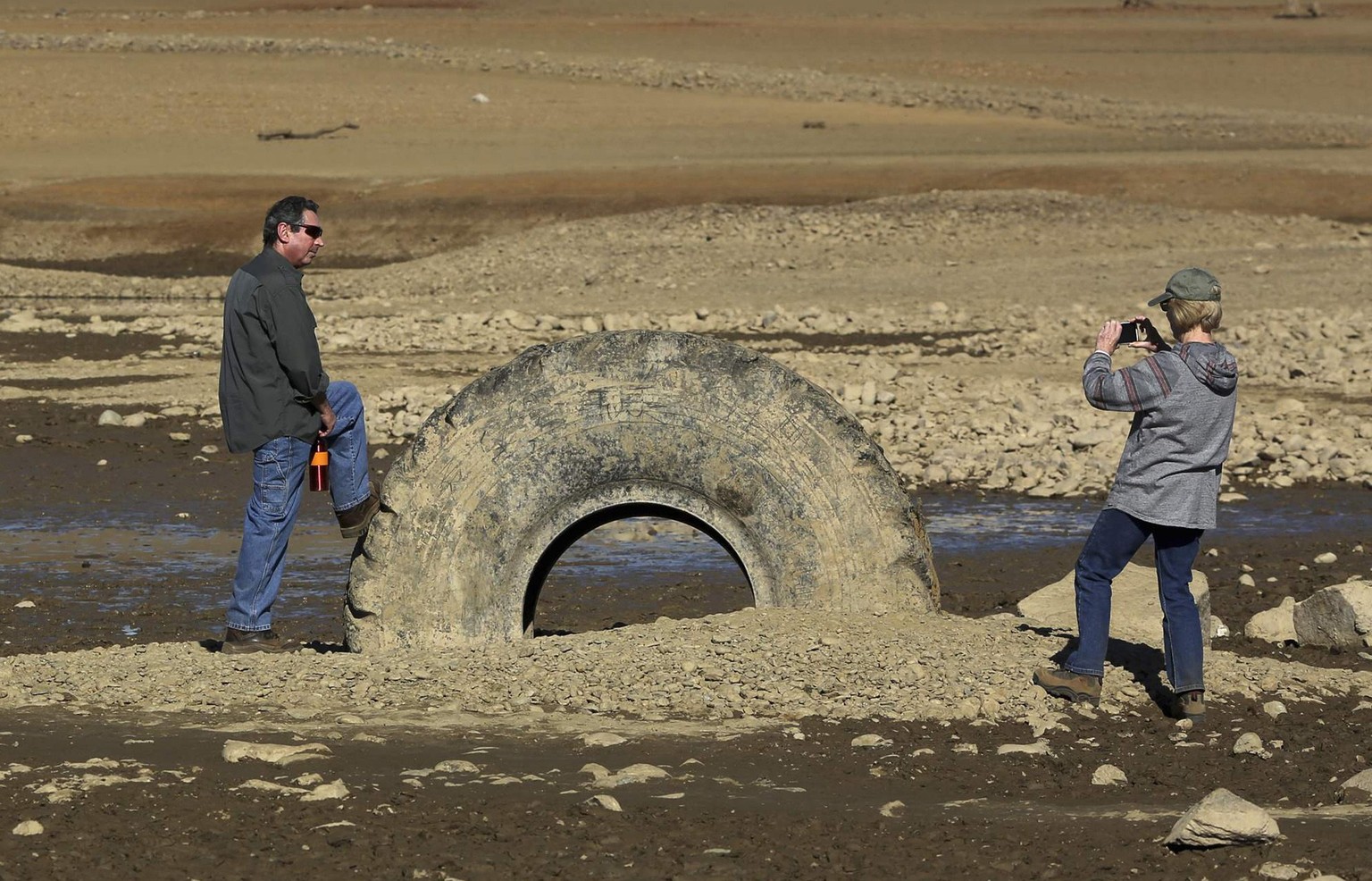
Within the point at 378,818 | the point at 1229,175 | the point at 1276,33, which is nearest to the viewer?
the point at 378,818

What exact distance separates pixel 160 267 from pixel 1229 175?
17476 millimetres

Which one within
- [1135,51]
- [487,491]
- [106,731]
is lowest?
[106,731]

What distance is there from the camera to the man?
24.1 feet

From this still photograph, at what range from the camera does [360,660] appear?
286 inches

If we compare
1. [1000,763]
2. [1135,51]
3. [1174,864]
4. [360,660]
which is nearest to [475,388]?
[360,660]

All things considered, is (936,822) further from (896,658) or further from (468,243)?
(468,243)

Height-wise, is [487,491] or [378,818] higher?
A: [487,491]

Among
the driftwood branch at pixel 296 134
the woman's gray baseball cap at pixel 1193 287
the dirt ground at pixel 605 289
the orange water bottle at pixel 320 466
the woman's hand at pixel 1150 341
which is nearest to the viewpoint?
the dirt ground at pixel 605 289

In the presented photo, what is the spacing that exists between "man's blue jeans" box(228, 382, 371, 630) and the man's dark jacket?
9 cm

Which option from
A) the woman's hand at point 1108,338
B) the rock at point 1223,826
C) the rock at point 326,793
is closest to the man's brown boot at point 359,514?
the rock at point 326,793

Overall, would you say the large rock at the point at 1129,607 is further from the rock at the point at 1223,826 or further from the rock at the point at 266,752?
the rock at the point at 266,752

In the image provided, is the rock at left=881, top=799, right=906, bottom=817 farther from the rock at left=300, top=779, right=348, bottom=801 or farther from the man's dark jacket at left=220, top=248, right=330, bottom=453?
the man's dark jacket at left=220, top=248, right=330, bottom=453

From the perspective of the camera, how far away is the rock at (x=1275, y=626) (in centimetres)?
859

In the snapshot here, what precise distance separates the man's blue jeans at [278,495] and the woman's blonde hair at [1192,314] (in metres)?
3.10
